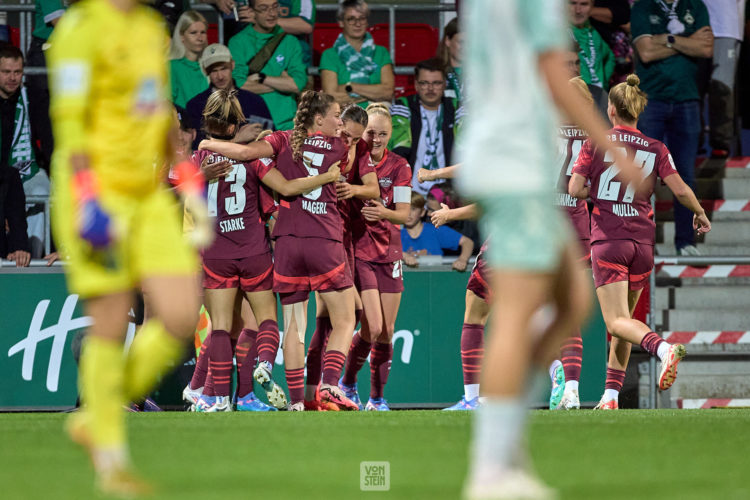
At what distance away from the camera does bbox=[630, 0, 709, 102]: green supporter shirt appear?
1267 centimetres

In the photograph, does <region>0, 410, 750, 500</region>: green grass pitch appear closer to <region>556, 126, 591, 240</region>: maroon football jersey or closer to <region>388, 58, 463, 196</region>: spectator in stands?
<region>556, 126, 591, 240</region>: maroon football jersey

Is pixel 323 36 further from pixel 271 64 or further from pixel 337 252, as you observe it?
pixel 337 252

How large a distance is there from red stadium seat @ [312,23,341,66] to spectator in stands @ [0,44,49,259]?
372 centimetres

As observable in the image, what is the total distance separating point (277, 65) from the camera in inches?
497

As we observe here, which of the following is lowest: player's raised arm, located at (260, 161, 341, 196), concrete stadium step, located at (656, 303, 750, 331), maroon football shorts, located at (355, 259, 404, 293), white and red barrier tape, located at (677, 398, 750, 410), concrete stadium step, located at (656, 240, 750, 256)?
white and red barrier tape, located at (677, 398, 750, 410)

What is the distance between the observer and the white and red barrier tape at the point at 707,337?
11.9 meters

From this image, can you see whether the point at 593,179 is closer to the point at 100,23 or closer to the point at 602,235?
the point at 602,235

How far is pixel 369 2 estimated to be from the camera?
45.1ft

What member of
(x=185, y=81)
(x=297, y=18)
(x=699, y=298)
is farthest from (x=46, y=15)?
(x=699, y=298)

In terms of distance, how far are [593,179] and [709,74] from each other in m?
4.88

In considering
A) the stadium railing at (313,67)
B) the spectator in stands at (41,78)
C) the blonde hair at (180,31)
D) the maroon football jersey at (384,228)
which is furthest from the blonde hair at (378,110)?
the spectator in stands at (41,78)

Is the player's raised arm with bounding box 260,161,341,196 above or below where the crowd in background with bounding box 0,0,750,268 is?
below

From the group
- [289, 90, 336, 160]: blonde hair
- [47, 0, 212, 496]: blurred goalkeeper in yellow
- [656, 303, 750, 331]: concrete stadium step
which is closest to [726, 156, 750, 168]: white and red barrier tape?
[656, 303, 750, 331]: concrete stadium step

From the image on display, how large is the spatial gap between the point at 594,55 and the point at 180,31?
14.6 ft
